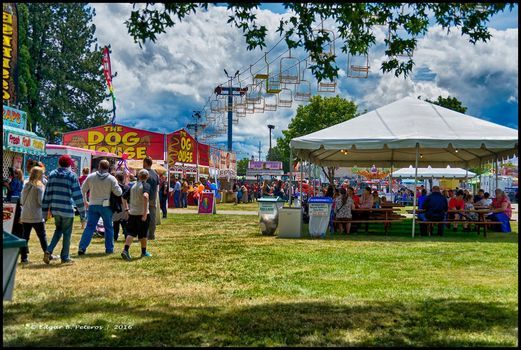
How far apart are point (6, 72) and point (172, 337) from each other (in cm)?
1515

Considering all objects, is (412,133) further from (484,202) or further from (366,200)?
(484,202)

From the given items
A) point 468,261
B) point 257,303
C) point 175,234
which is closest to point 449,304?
point 257,303

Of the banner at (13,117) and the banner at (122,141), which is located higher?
the banner at (122,141)

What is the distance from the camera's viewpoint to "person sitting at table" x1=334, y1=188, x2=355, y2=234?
49.4ft

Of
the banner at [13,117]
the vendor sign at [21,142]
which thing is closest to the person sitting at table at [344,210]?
the vendor sign at [21,142]

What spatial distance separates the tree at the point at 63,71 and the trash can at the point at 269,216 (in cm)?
3698

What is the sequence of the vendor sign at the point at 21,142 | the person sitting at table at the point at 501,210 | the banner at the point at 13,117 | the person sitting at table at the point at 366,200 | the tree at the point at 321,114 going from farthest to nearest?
the tree at the point at 321,114, the banner at the point at 13,117, the vendor sign at the point at 21,142, the person sitting at table at the point at 366,200, the person sitting at table at the point at 501,210

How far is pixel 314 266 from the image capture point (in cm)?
883

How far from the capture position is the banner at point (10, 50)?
Answer: 699 inches

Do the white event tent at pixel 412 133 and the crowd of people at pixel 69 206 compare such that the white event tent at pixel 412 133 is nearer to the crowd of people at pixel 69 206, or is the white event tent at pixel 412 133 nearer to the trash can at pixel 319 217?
the trash can at pixel 319 217

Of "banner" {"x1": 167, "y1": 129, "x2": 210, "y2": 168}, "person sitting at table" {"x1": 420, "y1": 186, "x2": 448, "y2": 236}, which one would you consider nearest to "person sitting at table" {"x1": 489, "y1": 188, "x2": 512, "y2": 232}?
"person sitting at table" {"x1": 420, "y1": 186, "x2": 448, "y2": 236}

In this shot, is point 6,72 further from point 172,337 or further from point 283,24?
point 172,337

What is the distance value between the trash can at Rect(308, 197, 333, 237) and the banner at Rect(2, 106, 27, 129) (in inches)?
398

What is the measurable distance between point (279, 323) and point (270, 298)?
115cm
